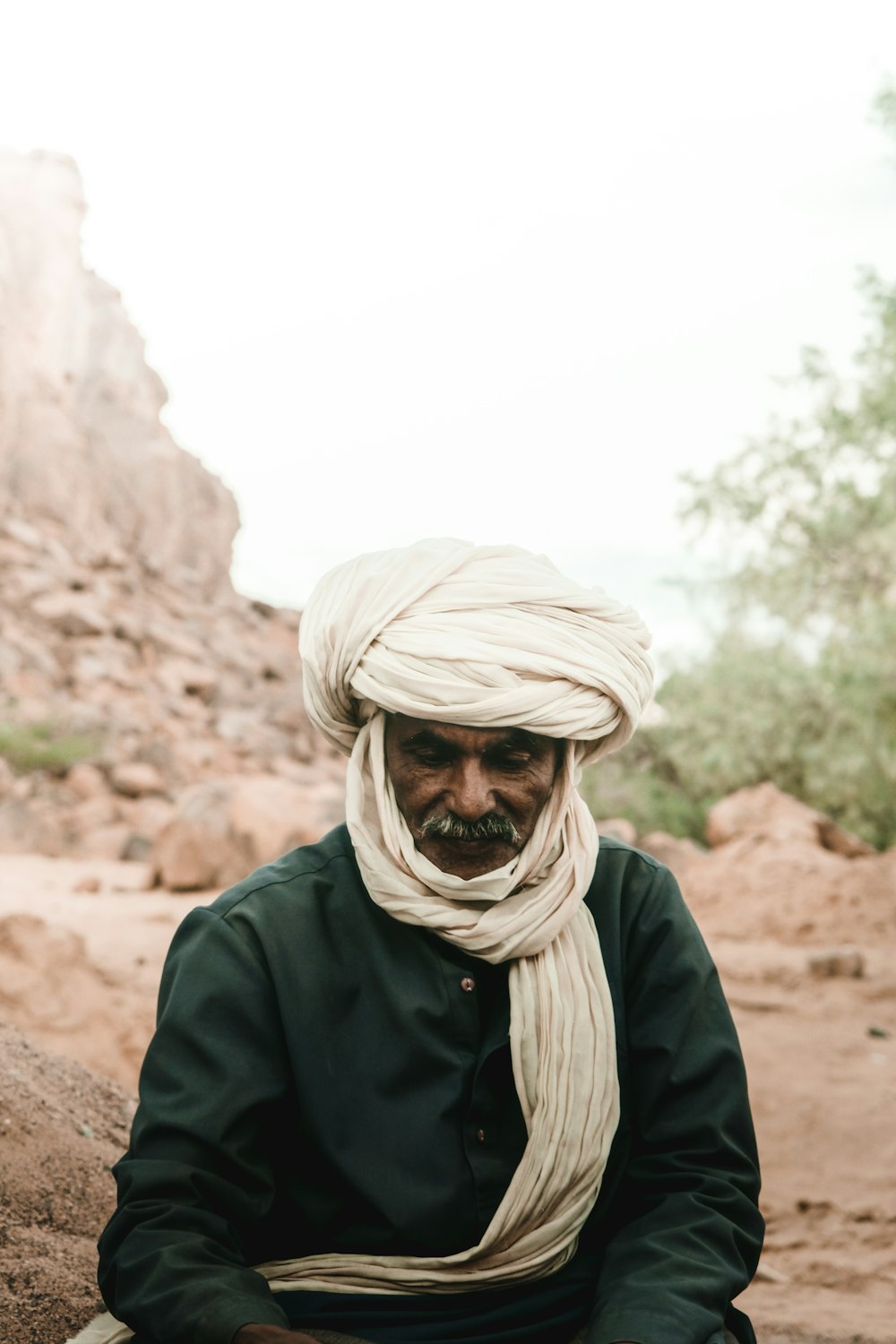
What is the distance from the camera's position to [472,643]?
189cm

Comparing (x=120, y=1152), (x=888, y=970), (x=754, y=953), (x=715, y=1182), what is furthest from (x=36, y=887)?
(x=715, y=1182)

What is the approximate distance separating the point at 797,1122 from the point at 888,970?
321 centimetres

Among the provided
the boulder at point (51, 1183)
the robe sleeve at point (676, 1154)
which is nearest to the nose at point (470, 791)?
the robe sleeve at point (676, 1154)

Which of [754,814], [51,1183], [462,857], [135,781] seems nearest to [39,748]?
[135,781]

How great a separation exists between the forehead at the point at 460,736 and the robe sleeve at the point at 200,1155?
39 cm

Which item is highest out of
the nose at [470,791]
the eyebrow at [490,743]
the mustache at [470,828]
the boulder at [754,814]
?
the eyebrow at [490,743]

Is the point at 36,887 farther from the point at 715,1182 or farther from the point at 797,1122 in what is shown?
the point at 715,1182

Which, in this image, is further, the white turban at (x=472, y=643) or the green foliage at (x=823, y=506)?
the green foliage at (x=823, y=506)

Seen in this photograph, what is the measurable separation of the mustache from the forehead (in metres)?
0.10

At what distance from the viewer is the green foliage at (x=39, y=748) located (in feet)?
47.8

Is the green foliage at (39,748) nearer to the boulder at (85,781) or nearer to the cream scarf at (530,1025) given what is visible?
the boulder at (85,781)

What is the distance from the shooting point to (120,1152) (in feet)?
10.0

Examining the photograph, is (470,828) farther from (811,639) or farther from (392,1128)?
(811,639)

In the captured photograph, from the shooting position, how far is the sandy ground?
142 inches
